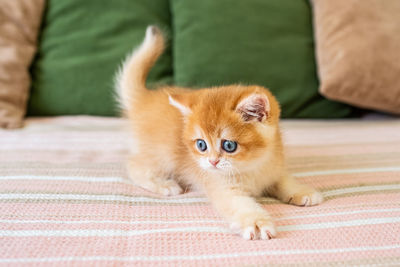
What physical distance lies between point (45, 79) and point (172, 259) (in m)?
1.34

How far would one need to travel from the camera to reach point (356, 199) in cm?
97

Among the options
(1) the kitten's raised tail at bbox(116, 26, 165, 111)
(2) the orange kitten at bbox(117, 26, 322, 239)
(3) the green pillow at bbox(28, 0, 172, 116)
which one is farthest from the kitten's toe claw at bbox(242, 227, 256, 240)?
(3) the green pillow at bbox(28, 0, 172, 116)

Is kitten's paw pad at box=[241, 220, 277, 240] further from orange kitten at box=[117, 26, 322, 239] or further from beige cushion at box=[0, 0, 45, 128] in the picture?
beige cushion at box=[0, 0, 45, 128]

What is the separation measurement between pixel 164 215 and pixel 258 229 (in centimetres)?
24

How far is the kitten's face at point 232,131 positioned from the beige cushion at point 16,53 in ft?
3.22

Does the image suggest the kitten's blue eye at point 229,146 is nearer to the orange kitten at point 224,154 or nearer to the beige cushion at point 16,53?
the orange kitten at point 224,154

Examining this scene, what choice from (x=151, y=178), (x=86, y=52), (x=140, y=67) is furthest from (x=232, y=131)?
(x=86, y=52)

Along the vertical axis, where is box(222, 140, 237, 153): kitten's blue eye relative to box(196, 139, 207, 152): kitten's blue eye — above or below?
above

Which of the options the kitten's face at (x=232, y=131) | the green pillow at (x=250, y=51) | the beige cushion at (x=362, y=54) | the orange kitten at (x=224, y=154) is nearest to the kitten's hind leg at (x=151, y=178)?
the orange kitten at (x=224, y=154)

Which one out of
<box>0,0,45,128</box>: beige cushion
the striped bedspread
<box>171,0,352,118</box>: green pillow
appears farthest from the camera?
<box>171,0,352,118</box>: green pillow

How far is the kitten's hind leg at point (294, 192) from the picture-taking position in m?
0.96

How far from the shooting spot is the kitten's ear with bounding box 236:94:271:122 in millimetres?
917

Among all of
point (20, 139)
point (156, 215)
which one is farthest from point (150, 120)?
point (20, 139)

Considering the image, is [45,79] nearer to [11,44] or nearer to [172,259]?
[11,44]
